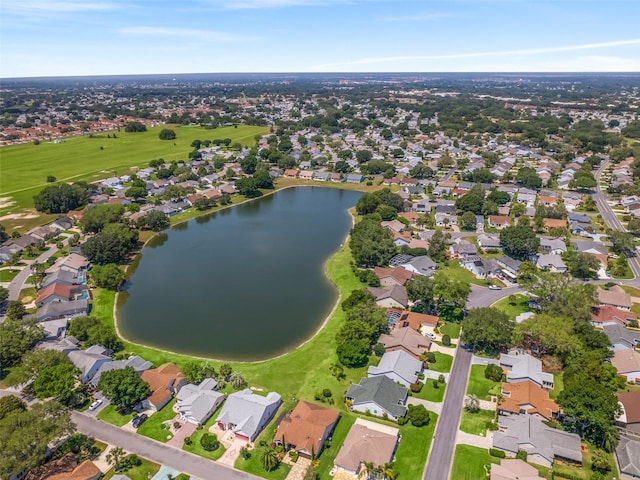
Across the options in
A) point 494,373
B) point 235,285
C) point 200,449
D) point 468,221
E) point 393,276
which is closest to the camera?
point 200,449

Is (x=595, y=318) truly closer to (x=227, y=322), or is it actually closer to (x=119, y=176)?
(x=227, y=322)

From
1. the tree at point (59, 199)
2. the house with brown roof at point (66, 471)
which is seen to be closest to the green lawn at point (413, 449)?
the house with brown roof at point (66, 471)

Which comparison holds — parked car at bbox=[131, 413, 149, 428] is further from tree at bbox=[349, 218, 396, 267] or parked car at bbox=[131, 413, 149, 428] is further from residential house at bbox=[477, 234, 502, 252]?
residential house at bbox=[477, 234, 502, 252]

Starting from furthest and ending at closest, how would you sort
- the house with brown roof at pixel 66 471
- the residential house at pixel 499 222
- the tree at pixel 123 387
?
the residential house at pixel 499 222, the tree at pixel 123 387, the house with brown roof at pixel 66 471

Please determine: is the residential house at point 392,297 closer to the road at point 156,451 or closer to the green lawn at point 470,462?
the green lawn at point 470,462

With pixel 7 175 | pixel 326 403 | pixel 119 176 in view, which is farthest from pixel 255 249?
pixel 7 175

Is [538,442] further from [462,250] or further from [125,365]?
[462,250]

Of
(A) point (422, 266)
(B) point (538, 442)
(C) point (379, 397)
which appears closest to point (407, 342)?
(C) point (379, 397)
